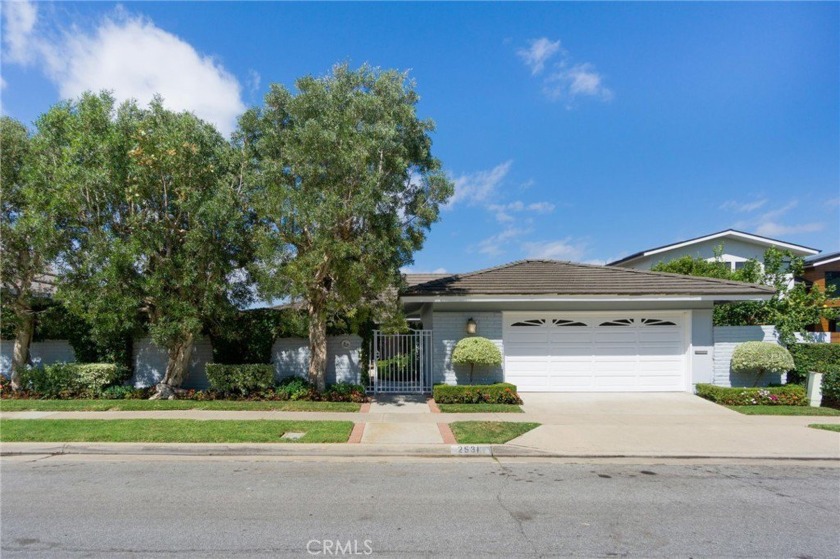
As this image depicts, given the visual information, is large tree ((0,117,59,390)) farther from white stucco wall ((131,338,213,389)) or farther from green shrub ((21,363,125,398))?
white stucco wall ((131,338,213,389))

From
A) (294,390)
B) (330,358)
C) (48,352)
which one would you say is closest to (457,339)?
(330,358)

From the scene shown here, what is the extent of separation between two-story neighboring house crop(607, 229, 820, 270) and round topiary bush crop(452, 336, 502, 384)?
13960mm

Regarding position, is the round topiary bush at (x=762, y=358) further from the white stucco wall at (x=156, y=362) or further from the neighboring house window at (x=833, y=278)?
the white stucco wall at (x=156, y=362)

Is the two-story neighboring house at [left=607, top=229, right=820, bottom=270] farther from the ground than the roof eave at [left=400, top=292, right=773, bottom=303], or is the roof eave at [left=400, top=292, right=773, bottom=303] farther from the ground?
the two-story neighboring house at [left=607, top=229, right=820, bottom=270]

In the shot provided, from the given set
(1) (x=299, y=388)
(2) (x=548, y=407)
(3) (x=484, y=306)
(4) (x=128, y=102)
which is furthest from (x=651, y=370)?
(4) (x=128, y=102)

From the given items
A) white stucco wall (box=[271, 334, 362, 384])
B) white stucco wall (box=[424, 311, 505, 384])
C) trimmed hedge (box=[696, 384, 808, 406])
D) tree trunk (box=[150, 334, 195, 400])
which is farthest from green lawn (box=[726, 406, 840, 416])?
tree trunk (box=[150, 334, 195, 400])

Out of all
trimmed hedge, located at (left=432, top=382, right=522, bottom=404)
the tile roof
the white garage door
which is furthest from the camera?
the white garage door

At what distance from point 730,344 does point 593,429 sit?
7042 mm

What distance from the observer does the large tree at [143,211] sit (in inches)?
416

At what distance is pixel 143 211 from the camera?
36.6 feet

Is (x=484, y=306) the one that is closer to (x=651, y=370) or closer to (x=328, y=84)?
(x=651, y=370)

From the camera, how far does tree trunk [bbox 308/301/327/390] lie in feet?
39.5

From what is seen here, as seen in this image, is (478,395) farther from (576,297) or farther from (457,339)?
(576,297)

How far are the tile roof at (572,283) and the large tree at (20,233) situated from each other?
8622mm
